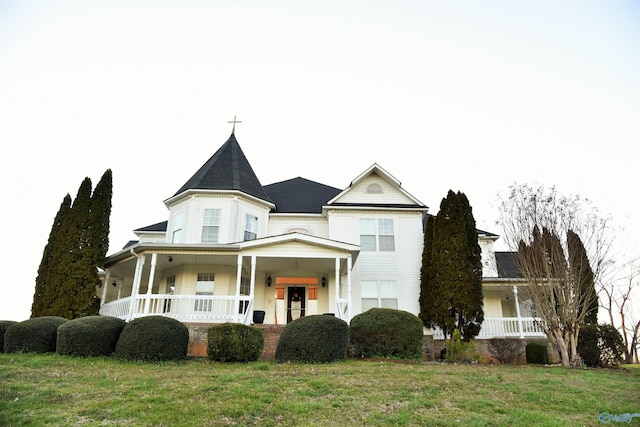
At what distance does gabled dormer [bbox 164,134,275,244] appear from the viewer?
1819 centimetres

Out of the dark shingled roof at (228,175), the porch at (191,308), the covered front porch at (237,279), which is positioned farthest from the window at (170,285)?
the dark shingled roof at (228,175)

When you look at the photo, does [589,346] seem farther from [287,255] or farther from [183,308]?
[183,308]

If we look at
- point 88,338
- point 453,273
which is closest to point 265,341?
point 88,338

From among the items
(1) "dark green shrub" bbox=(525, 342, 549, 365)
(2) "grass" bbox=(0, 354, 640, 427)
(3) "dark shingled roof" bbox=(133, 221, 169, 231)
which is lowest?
(2) "grass" bbox=(0, 354, 640, 427)

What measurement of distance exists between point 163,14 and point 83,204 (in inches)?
357

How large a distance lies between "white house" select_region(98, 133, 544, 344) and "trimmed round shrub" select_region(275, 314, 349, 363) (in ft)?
13.9

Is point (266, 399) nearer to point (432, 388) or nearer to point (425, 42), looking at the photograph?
point (432, 388)

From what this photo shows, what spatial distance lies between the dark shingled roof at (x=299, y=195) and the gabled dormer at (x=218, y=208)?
3.97ft

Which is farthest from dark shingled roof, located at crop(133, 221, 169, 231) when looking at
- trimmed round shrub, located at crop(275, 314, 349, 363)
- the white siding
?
trimmed round shrub, located at crop(275, 314, 349, 363)

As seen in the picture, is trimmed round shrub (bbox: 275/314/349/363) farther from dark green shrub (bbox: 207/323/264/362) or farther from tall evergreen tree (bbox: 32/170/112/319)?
tall evergreen tree (bbox: 32/170/112/319)

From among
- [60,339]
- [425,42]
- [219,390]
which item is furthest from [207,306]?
[425,42]

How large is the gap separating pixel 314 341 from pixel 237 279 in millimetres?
5651

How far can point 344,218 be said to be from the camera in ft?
64.2

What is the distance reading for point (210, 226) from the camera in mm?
18328
